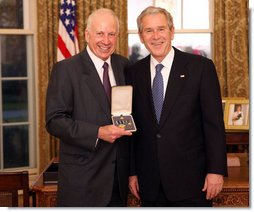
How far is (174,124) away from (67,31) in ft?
10.7

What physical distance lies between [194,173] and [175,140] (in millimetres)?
185

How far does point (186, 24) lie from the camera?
5695 millimetres

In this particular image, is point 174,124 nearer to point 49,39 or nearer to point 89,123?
point 89,123

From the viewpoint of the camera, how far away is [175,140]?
2010mm

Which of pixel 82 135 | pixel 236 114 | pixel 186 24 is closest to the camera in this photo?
pixel 82 135

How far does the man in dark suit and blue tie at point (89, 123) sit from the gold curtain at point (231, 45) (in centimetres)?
356

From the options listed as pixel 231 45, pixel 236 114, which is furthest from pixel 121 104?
pixel 231 45

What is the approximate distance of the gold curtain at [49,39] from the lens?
5.10 m

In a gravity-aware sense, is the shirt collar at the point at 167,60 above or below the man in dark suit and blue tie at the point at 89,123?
above

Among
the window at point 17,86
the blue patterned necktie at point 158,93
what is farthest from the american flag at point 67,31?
the blue patterned necktie at point 158,93

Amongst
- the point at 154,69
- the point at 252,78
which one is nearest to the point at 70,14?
the point at 154,69

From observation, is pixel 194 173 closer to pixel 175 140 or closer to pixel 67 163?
pixel 175 140

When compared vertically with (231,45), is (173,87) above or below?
below

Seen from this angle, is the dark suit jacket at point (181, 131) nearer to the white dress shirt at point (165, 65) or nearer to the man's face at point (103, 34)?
the white dress shirt at point (165, 65)
